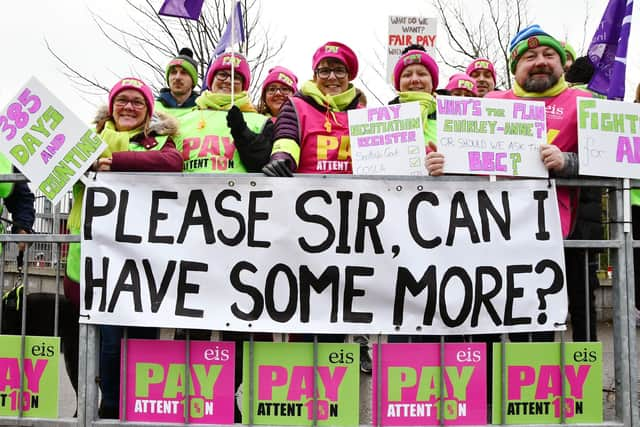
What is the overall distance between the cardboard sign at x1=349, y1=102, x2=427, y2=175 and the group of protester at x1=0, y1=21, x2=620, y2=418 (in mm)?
122

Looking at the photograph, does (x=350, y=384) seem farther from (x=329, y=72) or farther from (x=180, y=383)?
(x=329, y=72)

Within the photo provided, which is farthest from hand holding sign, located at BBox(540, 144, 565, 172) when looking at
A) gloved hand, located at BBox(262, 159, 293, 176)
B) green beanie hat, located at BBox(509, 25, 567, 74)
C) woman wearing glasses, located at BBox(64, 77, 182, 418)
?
woman wearing glasses, located at BBox(64, 77, 182, 418)

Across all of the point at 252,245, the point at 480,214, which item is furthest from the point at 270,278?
the point at 480,214

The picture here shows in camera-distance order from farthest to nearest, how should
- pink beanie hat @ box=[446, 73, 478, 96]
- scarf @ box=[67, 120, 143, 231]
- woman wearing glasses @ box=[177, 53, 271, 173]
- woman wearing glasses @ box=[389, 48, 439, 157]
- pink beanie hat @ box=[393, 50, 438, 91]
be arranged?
pink beanie hat @ box=[446, 73, 478, 96] → pink beanie hat @ box=[393, 50, 438, 91] → woman wearing glasses @ box=[389, 48, 439, 157] → woman wearing glasses @ box=[177, 53, 271, 173] → scarf @ box=[67, 120, 143, 231]

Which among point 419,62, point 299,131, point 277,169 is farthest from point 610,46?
point 277,169

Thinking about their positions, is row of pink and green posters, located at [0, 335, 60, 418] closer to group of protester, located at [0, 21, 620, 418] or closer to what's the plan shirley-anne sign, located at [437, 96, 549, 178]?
group of protester, located at [0, 21, 620, 418]

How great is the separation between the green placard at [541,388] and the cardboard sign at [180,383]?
4.65 ft

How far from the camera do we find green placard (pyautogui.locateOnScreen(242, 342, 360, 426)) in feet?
11.0

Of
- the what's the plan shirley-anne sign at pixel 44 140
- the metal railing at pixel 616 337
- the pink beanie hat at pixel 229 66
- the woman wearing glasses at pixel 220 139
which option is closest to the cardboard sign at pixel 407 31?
the pink beanie hat at pixel 229 66

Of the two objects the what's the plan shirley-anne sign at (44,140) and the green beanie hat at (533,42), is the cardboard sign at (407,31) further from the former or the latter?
the what's the plan shirley-anne sign at (44,140)

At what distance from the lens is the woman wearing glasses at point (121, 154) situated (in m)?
3.62

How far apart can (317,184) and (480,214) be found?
88cm

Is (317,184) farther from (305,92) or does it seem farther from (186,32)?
(186,32)

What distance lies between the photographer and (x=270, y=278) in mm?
3375
